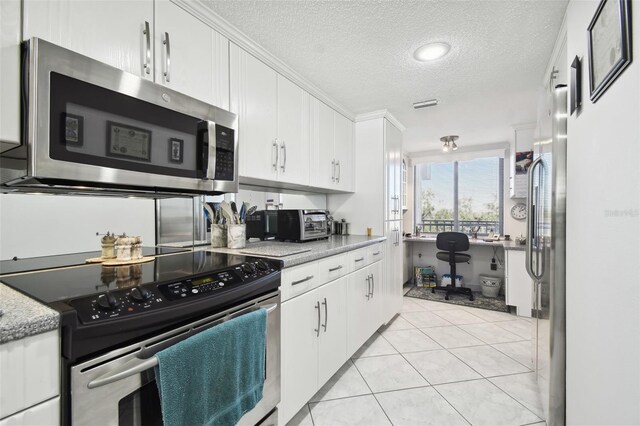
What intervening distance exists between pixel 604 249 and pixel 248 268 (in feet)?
4.15

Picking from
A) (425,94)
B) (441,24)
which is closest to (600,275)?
(441,24)

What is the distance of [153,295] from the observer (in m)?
0.87

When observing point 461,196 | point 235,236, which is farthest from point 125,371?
point 461,196

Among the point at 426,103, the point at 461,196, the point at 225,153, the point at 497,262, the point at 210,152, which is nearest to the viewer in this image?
the point at 210,152

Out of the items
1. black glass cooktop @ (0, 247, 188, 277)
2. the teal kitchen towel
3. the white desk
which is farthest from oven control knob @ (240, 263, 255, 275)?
the white desk

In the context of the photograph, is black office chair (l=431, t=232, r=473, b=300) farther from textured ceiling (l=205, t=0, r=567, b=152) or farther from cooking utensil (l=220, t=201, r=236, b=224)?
cooking utensil (l=220, t=201, r=236, b=224)

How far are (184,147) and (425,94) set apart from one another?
2.12 meters

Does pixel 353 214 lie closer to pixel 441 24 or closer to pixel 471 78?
pixel 471 78

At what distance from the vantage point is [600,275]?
888 mm

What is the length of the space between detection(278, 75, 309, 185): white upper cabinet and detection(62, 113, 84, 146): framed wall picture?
3.73 ft

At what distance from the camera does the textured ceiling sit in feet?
4.80

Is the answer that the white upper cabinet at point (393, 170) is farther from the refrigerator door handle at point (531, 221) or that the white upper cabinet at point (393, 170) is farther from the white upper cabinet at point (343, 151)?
the refrigerator door handle at point (531, 221)

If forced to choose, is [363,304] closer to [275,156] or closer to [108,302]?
[275,156]

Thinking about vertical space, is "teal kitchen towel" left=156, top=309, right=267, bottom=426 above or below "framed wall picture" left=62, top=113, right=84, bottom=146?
below
